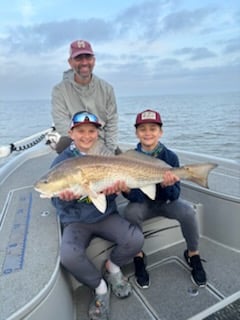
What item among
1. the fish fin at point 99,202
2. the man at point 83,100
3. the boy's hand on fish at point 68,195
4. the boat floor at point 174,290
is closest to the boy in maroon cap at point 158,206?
the boat floor at point 174,290

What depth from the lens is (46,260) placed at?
2.13 m

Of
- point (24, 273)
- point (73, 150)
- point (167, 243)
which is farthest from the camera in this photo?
point (167, 243)

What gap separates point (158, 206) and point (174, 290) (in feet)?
2.20

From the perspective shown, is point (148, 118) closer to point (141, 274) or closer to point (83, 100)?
point (83, 100)

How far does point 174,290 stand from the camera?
2602mm

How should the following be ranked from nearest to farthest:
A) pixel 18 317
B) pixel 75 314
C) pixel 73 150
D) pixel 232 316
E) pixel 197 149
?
pixel 18 317
pixel 232 316
pixel 75 314
pixel 73 150
pixel 197 149

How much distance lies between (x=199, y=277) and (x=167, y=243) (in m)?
0.62

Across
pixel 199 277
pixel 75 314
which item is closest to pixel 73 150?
pixel 75 314

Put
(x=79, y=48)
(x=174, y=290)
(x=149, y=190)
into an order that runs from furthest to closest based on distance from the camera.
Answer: (x=79, y=48), (x=174, y=290), (x=149, y=190)

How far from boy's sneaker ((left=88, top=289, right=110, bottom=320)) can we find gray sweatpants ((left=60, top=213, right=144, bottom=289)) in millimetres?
99

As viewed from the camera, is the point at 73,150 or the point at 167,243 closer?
the point at 73,150

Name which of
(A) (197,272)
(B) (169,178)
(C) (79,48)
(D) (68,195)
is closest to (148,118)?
(B) (169,178)

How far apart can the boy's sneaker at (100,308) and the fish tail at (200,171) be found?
1.06 metres

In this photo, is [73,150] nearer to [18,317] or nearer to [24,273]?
[24,273]
